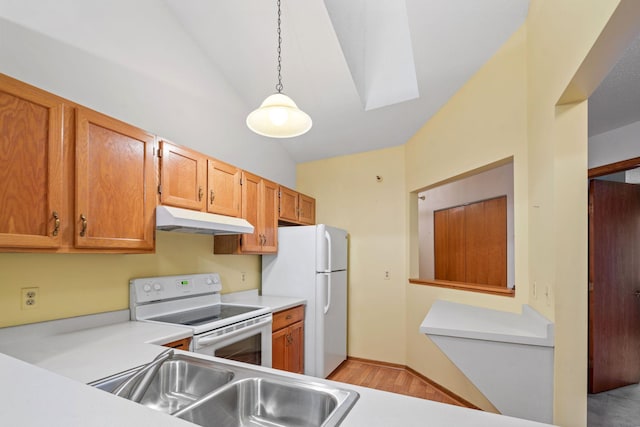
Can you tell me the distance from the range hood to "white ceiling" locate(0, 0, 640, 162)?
1.10 meters

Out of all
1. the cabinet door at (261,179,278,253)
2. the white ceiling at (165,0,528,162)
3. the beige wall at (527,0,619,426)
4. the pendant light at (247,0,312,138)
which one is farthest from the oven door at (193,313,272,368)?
the white ceiling at (165,0,528,162)

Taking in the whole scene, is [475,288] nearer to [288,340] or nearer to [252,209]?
[288,340]

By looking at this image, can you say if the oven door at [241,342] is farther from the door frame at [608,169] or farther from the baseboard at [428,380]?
the door frame at [608,169]

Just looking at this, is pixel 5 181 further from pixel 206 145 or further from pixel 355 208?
pixel 355 208

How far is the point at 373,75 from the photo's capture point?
3197mm

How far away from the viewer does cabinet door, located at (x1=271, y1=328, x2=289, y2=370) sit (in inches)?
104

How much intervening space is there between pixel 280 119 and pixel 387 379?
9.37ft

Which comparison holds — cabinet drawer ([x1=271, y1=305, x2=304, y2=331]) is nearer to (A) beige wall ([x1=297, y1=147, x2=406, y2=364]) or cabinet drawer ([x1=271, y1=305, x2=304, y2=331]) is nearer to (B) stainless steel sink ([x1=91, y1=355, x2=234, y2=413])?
(A) beige wall ([x1=297, y1=147, x2=406, y2=364])

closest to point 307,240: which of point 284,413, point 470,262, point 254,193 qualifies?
point 254,193

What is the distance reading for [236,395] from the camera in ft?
3.45

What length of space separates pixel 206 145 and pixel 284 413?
2.42 meters

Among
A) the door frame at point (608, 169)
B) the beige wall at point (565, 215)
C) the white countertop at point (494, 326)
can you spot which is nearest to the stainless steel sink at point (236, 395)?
the white countertop at point (494, 326)

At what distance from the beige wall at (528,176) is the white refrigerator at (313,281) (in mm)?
565

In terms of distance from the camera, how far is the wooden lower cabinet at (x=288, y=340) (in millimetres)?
2701
